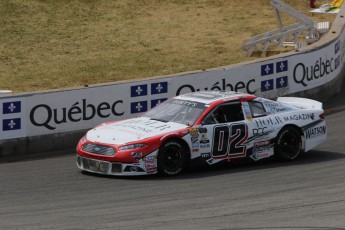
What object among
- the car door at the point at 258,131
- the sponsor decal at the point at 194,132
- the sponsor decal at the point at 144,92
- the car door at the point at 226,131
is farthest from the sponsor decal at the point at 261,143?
the sponsor decal at the point at 144,92

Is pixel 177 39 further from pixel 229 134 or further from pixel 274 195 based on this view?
pixel 274 195

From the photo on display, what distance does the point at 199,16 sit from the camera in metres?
35.8

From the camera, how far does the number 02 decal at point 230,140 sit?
17.5 m

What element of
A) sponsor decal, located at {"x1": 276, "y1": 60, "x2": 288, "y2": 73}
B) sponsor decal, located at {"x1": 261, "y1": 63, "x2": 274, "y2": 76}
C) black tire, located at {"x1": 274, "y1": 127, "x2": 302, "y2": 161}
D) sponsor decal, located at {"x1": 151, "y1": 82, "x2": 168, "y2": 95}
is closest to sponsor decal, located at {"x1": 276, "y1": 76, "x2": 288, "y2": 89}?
sponsor decal, located at {"x1": 276, "y1": 60, "x2": 288, "y2": 73}

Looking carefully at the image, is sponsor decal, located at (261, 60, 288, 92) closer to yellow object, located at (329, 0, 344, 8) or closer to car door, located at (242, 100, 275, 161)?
car door, located at (242, 100, 275, 161)

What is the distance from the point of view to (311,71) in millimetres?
24453

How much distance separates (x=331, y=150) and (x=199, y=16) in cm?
1708

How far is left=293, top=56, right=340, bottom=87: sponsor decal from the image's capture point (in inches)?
945

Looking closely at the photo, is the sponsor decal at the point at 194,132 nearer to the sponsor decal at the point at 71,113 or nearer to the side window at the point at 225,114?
the side window at the point at 225,114

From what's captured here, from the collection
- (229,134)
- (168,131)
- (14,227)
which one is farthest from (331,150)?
(14,227)

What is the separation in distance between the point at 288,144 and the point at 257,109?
0.91m

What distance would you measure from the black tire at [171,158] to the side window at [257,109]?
1715 millimetres

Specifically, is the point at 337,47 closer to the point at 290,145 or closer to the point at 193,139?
the point at 290,145

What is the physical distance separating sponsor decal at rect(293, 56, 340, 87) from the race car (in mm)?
4911
